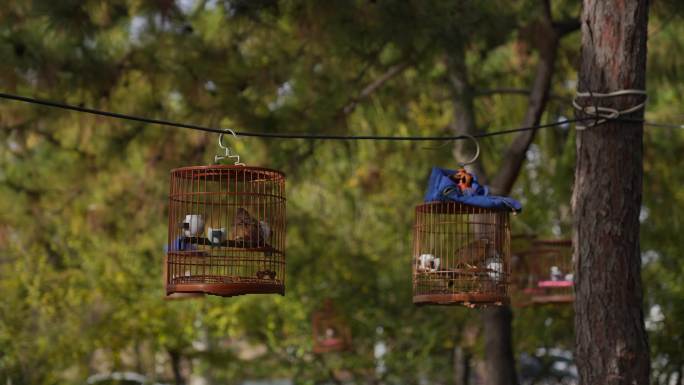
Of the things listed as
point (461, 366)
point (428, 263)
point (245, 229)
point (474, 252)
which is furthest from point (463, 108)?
point (461, 366)

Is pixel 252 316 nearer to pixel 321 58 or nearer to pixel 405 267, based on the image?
pixel 405 267

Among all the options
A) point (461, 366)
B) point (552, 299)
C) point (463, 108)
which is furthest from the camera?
point (461, 366)

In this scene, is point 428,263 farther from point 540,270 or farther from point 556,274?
point 540,270

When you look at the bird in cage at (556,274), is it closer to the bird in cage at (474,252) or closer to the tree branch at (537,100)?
the tree branch at (537,100)

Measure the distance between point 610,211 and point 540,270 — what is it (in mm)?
4418

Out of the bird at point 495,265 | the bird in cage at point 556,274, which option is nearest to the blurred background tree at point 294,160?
the bird in cage at point 556,274

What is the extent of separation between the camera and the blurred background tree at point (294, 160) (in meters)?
9.78

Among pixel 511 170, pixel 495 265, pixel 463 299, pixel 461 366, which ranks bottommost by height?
pixel 461 366

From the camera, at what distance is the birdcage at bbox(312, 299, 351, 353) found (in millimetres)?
15102

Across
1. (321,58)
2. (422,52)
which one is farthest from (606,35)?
(321,58)

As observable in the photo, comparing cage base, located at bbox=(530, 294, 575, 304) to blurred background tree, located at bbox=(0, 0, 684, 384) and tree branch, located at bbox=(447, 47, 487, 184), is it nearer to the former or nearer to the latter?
tree branch, located at bbox=(447, 47, 487, 184)

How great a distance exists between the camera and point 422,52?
34.3 feet

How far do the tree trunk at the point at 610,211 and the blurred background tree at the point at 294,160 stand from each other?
8.43 feet

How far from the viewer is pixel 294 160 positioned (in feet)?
36.7
